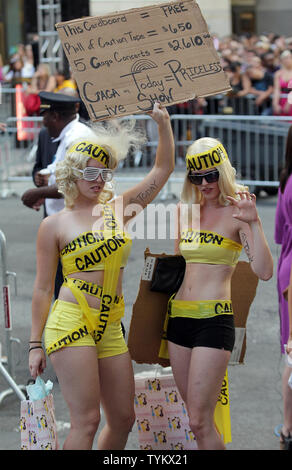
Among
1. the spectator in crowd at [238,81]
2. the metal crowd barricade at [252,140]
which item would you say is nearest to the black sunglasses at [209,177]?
the metal crowd barricade at [252,140]

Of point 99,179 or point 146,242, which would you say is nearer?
point 99,179

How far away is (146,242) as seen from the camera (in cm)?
1097

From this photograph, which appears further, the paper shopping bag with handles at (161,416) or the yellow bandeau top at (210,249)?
the paper shopping bag with handles at (161,416)

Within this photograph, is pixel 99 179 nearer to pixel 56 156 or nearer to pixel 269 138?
pixel 56 156

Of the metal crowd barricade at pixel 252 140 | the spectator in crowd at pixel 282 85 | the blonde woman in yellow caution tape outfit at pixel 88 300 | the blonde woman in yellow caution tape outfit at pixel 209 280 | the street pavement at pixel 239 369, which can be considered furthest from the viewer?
the spectator in crowd at pixel 282 85

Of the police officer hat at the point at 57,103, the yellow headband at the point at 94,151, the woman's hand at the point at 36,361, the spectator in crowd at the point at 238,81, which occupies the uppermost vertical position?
the yellow headband at the point at 94,151

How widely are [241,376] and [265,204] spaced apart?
6669mm

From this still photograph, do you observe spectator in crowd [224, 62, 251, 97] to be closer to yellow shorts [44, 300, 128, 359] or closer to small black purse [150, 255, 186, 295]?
small black purse [150, 255, 186, 295]

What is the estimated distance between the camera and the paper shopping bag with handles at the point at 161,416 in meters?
4.65

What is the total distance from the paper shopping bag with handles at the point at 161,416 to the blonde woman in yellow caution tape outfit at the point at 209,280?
253mm

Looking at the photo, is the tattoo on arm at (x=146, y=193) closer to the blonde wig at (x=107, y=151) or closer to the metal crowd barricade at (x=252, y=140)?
the blonde wig at (x=107, y=151)

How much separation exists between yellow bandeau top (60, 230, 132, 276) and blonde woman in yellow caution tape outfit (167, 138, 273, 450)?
45cm
